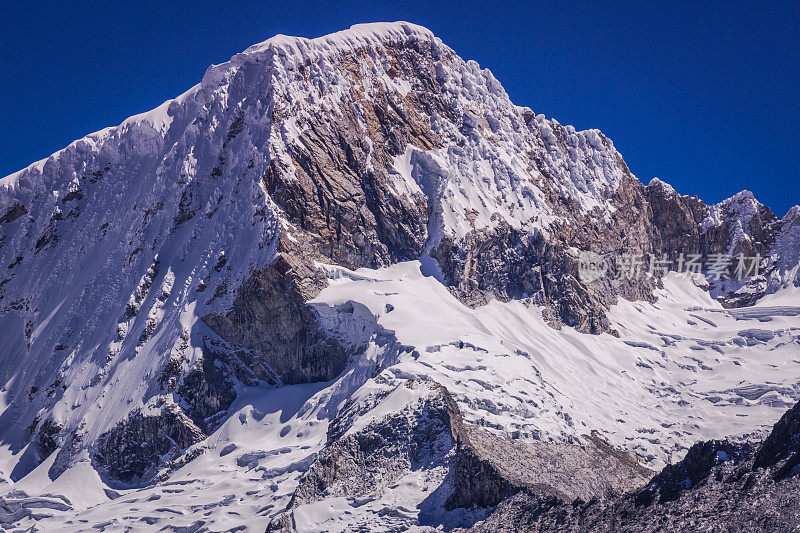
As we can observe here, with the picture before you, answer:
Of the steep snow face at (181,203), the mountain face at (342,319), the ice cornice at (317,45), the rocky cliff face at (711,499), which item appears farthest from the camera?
the ice cornice at (317,45)

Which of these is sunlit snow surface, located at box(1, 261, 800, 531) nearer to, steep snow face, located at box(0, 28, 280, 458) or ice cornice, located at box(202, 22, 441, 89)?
steep snow face, located at box(0, 28, 280, 458)

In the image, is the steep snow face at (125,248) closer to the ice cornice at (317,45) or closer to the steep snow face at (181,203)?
the steep snow face at (181,203)

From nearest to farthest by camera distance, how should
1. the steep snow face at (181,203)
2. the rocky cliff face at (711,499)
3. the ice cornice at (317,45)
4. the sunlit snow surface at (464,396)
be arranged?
the rocky cliff face at (711,499)
the sunlit snow surface at (464,396)
the steep snow face at (181,203)
the ice cornice at (317,45)

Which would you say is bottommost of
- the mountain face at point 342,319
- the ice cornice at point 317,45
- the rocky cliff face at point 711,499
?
the rocky cliff face at point 711,499

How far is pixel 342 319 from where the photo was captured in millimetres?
106375

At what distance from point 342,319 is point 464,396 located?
20.1m

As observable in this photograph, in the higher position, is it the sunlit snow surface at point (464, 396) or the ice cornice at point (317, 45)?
the ice cornice at point (317, 45)

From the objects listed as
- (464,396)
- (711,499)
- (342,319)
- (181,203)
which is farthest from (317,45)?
(711,499)

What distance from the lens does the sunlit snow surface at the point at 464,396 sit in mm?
91006

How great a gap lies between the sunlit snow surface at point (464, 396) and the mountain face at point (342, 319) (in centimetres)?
36

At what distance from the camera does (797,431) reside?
59438 mm

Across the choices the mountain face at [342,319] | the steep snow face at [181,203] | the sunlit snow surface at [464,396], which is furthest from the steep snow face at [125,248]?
the sunlit snow surface at [464,396]

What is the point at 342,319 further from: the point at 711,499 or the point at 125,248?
the point at 711,499

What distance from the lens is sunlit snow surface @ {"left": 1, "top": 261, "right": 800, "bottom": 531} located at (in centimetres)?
9101
